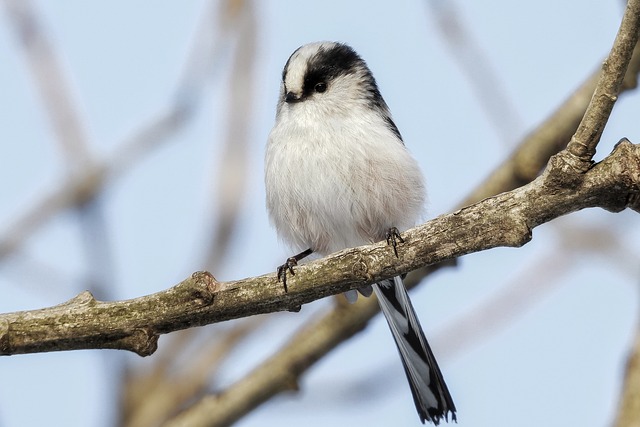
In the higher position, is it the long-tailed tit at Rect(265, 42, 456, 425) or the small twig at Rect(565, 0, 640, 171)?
the long-tailed tit at Rect(265, 42, 456, 425)

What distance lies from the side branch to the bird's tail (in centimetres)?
85

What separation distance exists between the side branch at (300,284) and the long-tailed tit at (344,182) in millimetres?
1067

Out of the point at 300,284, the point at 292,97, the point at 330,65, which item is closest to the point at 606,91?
the point at 300,284

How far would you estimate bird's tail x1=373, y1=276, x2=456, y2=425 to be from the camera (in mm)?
3428

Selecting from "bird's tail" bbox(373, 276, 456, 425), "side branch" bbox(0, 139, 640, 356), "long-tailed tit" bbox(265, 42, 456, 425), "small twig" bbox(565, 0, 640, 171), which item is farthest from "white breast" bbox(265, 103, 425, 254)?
"small twig" bbox(565, 0, 640, 171)

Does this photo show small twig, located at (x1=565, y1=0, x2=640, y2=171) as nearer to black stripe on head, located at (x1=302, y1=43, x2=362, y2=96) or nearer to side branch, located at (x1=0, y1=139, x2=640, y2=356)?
side branch, located at (x1=0, y1=139, x2=640, y2=356)

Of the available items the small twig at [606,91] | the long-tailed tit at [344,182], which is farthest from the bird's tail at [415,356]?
the small twig at [606,91]

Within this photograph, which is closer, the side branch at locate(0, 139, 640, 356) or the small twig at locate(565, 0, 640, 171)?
the small twig at locate(565, 0, 640, 171)

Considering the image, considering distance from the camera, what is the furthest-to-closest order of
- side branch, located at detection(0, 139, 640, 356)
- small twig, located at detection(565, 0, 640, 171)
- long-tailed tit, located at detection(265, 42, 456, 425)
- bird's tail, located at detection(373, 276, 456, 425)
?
long-tailed tit, located at detection(265, 42, 456, 425)
bird's tail, located at detection(373, 276, 456, 425)
side branch, located at detection(0, 139, 640, 356)
small twig, located at detection(565, 0, 640, 171)

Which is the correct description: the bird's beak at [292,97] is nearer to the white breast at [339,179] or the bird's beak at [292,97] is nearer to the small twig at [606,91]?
the white breast at [339,179]

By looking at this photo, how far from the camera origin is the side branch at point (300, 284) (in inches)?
85.0

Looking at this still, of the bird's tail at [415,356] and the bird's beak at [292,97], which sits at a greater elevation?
the bird's beak at [292,97]

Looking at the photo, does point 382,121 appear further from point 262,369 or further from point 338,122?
point 262,369

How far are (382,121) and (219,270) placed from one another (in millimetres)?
1546
